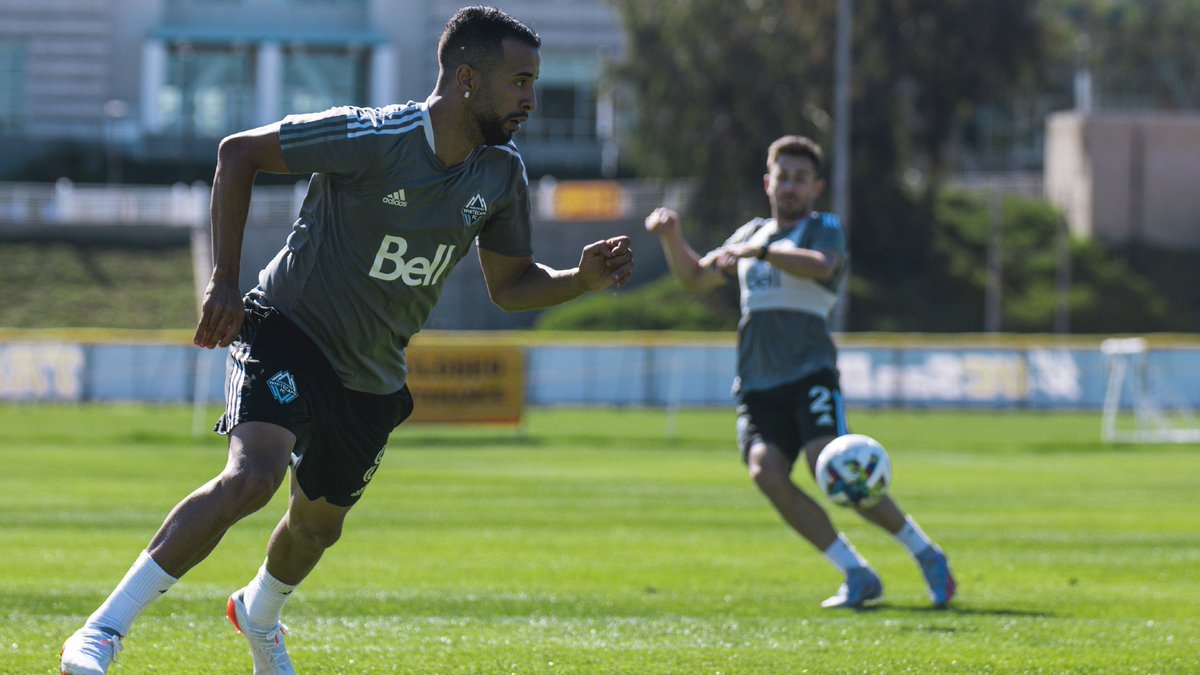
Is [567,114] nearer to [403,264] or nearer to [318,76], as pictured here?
[318,76]

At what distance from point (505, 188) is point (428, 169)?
1.17ft

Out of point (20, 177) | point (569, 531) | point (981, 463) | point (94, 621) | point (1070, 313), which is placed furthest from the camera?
point (20, 177)

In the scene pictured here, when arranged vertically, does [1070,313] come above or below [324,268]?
below

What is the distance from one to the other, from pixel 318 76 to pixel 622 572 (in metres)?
60.7

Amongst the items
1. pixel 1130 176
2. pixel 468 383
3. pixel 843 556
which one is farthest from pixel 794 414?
pixel 1130 176

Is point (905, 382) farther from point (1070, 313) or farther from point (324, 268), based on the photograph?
point (324, 268)

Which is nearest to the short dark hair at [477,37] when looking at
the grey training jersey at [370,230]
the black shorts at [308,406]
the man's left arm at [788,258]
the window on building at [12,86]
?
the grey training jersey at [370,230]

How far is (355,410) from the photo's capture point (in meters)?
6.14

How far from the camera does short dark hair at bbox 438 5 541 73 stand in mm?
6023

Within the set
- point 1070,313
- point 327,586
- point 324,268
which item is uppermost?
point 324,268

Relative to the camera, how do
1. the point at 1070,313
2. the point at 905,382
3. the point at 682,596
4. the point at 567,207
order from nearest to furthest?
the point at 682,596, the point at 905,382, the point at 1070,313, the point at 567,207

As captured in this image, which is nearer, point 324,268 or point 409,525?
point 324,268

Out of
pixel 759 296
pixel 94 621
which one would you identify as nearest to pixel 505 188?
pixel 94 621

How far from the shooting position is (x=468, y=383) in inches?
1061
